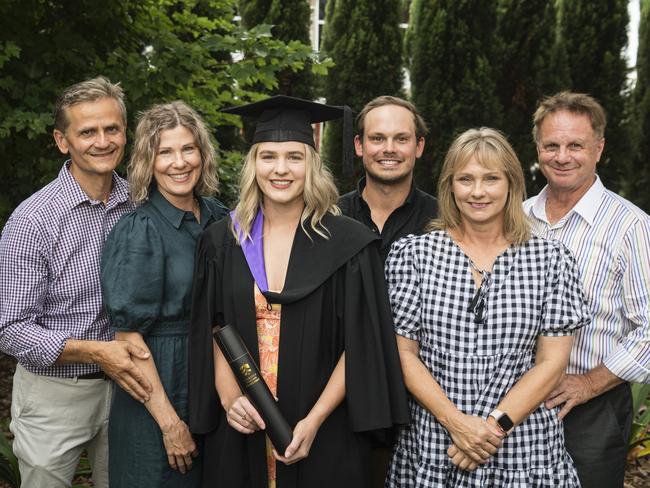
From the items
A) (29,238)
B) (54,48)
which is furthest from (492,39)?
(29,238)

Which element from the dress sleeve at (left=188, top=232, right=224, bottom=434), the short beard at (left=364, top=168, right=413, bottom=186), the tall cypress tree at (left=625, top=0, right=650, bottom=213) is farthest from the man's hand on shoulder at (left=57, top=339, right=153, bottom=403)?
the tall cypress tree at (left=625, top=0, right=650, bottom=213)

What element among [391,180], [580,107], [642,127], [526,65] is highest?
[526,65]

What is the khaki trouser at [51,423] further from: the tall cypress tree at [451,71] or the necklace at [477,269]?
the tall cypress tree at [451,71]

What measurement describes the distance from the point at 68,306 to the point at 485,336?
1.77 m

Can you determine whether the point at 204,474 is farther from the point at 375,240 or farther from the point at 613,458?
the point at 613,458

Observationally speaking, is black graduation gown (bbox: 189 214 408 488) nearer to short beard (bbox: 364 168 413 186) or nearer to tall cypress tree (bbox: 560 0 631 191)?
short beard (bbox: 364 168 413 186)

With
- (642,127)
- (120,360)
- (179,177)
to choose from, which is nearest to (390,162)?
(179,177)

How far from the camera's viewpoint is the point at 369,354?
2723 millimetres

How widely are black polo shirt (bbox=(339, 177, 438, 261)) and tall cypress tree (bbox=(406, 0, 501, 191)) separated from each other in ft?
15.1

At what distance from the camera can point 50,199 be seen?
3004 mm

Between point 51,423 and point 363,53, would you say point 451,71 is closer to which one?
point 363,53

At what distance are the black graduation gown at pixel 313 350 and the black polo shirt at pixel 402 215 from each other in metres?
0.76

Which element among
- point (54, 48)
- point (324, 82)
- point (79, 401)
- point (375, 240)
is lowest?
point (79, 401)

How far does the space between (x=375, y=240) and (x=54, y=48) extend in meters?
2.86
